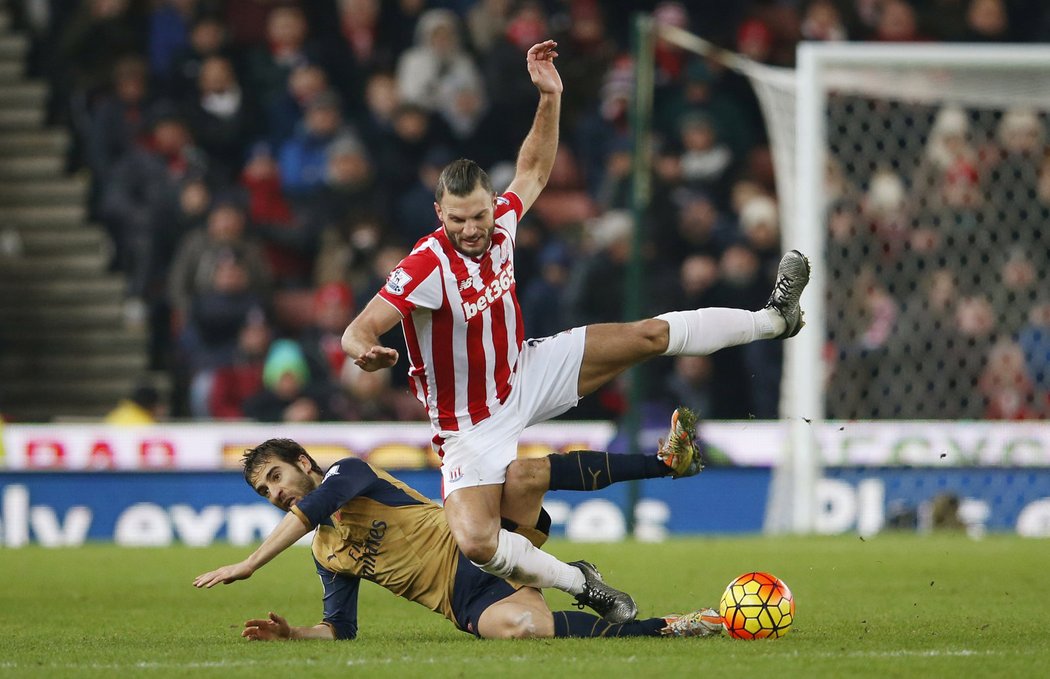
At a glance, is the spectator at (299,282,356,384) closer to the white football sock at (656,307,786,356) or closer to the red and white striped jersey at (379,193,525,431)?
the red and white striped jersey at (379,193,525,431)

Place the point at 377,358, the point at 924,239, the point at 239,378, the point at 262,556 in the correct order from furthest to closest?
the point at 239,378 < the point at 924,239 < the point at 262,556 < the point at 377,358

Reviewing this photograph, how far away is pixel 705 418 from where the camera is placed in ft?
47.1

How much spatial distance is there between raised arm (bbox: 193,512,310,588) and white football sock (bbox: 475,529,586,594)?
0.79 meters

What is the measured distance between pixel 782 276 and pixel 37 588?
193 inches

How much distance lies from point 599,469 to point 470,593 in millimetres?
727

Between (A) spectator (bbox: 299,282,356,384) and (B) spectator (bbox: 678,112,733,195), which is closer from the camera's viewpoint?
(A) spectator (bbox: 299,282,356,384)

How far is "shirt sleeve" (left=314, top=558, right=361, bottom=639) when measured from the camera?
6660mm

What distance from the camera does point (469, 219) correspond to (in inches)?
263

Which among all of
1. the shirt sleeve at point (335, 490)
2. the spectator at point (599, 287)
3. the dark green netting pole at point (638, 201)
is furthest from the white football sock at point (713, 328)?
the spectator at point (599, 287)

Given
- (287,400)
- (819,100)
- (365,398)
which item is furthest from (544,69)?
(287,400)

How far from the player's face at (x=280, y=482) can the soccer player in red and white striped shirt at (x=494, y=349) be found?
0.63m

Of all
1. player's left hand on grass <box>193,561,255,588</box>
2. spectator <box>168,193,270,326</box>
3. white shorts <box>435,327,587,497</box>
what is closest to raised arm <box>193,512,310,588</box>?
player's left hand on grass <box>193,561,255,588</box>

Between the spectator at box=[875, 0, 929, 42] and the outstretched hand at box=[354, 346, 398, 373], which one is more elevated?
the spectator at box=[875, 0, 929, 42]

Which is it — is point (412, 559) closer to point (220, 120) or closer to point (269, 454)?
point (269, 454)
